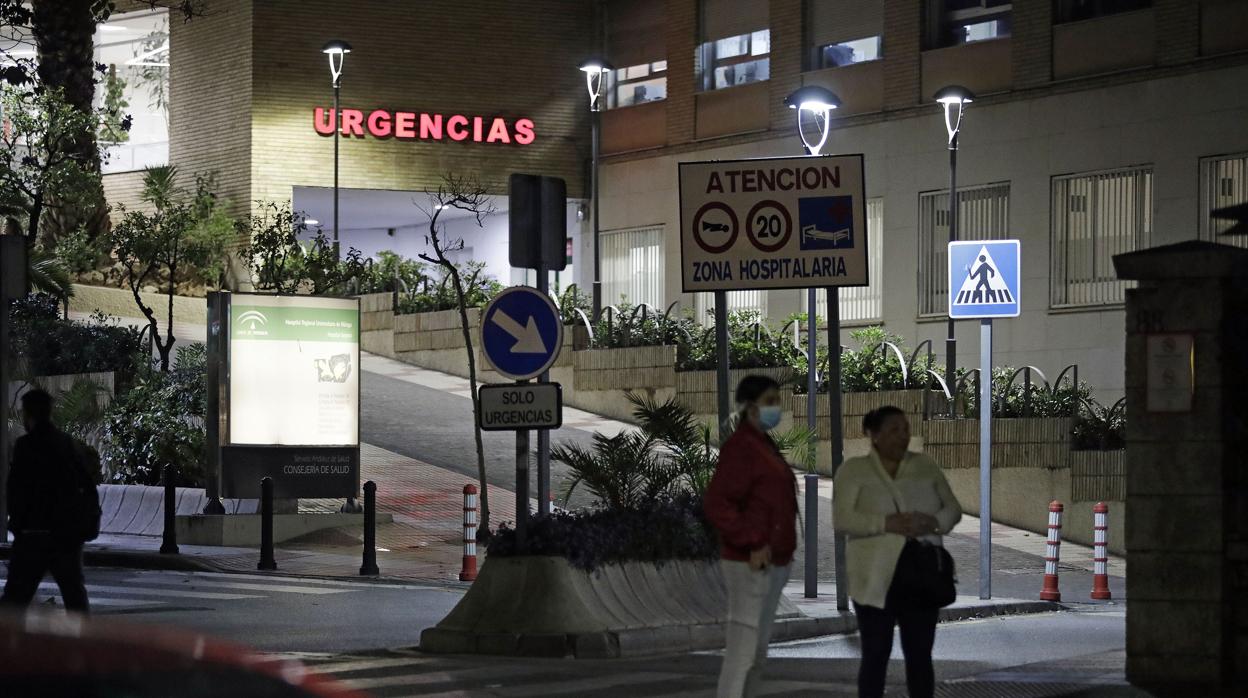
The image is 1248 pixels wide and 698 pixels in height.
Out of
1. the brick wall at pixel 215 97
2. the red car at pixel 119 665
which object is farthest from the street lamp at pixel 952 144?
the red car at pixel 119 665

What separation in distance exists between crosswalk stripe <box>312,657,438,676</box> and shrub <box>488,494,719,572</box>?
111cm

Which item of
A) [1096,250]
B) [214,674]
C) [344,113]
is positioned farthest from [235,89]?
[214,674]

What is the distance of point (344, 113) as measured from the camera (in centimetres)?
4234

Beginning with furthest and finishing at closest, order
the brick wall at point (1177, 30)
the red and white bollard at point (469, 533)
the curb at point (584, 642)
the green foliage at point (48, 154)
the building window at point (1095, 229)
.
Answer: the green foliage at point (48, 154)
the building window at point (1095, 229)
the brick wall at point (1177, 30)
the red and white bollard at point (469, 533)
the curb at point (584, 642)

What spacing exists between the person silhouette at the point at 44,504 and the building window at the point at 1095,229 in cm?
2341

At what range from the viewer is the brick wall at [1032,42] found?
34.0 metres

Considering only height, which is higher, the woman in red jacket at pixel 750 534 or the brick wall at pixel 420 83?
the brick wall at pixel 420 83

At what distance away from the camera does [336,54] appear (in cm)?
4047

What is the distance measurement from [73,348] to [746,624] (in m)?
24.4

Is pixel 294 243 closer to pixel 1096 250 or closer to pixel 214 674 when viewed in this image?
pixel 1096 250

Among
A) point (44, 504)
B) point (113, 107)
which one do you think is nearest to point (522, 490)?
point (44, 504)

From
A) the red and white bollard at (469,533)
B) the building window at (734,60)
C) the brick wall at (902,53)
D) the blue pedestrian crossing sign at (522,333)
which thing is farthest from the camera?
the building window at (734,60)

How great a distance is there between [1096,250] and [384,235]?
22.6 meters

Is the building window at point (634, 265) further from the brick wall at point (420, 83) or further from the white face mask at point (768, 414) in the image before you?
the white face mask at point (768, 414)
